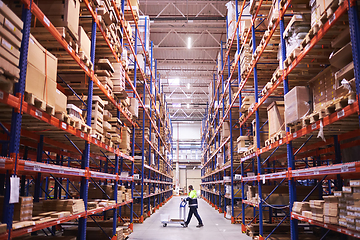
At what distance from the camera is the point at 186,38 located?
68.7 ft

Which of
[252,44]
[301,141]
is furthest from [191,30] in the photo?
[301,141]

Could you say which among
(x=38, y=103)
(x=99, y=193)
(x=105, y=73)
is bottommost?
(x=99, y=193)

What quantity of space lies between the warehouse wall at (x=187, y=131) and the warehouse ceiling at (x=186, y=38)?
10.6 meters

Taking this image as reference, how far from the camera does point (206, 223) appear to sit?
39.0ft

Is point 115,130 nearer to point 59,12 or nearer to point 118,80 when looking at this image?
point 118,80

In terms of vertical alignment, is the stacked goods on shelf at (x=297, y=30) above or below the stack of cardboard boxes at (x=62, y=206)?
above

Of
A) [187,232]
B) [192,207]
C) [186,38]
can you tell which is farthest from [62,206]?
[186,38]

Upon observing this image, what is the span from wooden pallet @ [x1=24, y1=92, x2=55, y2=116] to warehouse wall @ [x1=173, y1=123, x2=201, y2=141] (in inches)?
1423

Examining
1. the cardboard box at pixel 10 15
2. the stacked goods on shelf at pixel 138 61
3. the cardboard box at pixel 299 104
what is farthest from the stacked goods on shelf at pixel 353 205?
the stacked goods on shelf at pixel 138 61

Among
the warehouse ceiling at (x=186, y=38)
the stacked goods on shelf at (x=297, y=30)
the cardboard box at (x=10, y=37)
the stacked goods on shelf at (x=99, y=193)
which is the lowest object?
the stacked goods on shelf at (x=99, y=193)

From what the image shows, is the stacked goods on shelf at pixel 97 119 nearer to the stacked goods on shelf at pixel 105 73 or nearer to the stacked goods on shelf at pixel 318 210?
the stacked goods on shelf at pixel 105 73

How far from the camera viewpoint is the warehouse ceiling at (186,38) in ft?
60.0

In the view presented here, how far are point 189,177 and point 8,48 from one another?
39252 millimetres

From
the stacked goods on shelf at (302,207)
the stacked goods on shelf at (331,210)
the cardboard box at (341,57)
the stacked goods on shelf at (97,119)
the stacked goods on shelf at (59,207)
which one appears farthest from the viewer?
the stacked goods on shelf at (97,119)
